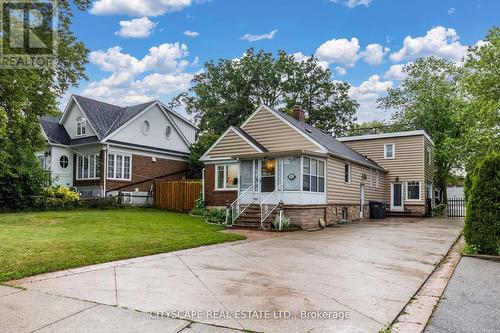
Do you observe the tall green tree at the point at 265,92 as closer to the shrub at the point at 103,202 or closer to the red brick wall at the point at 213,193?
the red brick wall at the point at 213,193

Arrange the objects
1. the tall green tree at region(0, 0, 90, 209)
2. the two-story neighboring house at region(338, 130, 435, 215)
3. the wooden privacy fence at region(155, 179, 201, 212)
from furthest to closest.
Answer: the two-story neighboring house at region(338, 130, 435, 215) < the wooden privacy fence at region(155, 179, 201, 212) < the tall green tree at region(0, 0, 90, 209)

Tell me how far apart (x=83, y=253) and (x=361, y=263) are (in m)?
5.90

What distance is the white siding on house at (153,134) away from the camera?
24.2 metres

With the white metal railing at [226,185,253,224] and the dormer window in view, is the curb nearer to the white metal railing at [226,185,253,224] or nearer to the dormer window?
the white metal railing at [226,185,253,224]

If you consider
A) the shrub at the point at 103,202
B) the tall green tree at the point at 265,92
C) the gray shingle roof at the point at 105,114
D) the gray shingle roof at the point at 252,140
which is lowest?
the shrub at the point at 103,202

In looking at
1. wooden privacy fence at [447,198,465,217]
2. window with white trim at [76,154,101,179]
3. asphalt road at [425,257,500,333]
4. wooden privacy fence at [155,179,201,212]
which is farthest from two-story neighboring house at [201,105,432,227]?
asphalt road at [425,257,500,333]

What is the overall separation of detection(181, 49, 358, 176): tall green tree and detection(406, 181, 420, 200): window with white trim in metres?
12.7

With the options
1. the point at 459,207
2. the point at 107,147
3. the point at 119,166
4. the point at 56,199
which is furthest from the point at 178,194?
the point at 459,207

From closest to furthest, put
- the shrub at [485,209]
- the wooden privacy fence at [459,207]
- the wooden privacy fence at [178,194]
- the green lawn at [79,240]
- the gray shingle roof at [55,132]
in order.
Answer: the green lawn at [79,240] → the shrub at [485,209] → the wooden privacy fence at [178,194] → the gray shingle roof at [55,132] → the wooden privacy fence at [459,207]

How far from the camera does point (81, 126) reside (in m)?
24.7

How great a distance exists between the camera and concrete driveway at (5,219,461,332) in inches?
176

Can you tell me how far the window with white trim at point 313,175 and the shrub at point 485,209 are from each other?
751cm

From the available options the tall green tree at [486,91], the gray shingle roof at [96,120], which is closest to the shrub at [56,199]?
the gray shingle roof at [96,120]

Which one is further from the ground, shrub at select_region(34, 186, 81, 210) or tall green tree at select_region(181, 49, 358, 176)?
tall green tree at select_region(181, 49, 358, 176)
